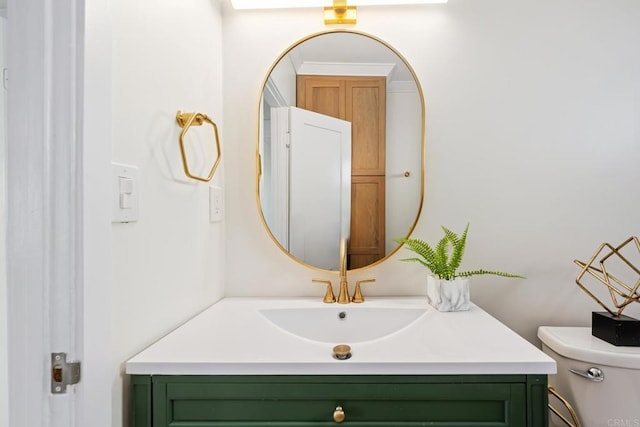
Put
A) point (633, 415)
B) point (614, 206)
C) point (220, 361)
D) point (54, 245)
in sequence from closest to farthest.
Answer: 1. point (54, 245)
2. point (220, 361)
3. point (633, 415)
4. point (614, 206)

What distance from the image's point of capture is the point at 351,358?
769mm

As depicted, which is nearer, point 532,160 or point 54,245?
point 54,245

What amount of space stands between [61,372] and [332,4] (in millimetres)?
1220

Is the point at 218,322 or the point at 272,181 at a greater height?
the point at 272,181

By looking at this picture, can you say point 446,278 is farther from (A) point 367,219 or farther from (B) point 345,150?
(B) point 345,150

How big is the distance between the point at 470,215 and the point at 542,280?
1.04 ft

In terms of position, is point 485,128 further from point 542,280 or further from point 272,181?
point 272,181

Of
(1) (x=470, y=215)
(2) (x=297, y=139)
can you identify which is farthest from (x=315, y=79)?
(1) (x=470, y=215)

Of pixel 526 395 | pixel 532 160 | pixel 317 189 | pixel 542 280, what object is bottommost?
→ pixel 526 395

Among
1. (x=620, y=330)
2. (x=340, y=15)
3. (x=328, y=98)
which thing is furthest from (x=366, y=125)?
(x=620, y=330)

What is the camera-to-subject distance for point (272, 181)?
4.31 feet

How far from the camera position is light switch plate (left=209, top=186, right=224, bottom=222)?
47.5 inches

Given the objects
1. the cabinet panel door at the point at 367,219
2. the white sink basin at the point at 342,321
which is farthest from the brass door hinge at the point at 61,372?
the cabinet panel door at the point at 367,219

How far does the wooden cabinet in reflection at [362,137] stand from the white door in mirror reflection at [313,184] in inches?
1.0
